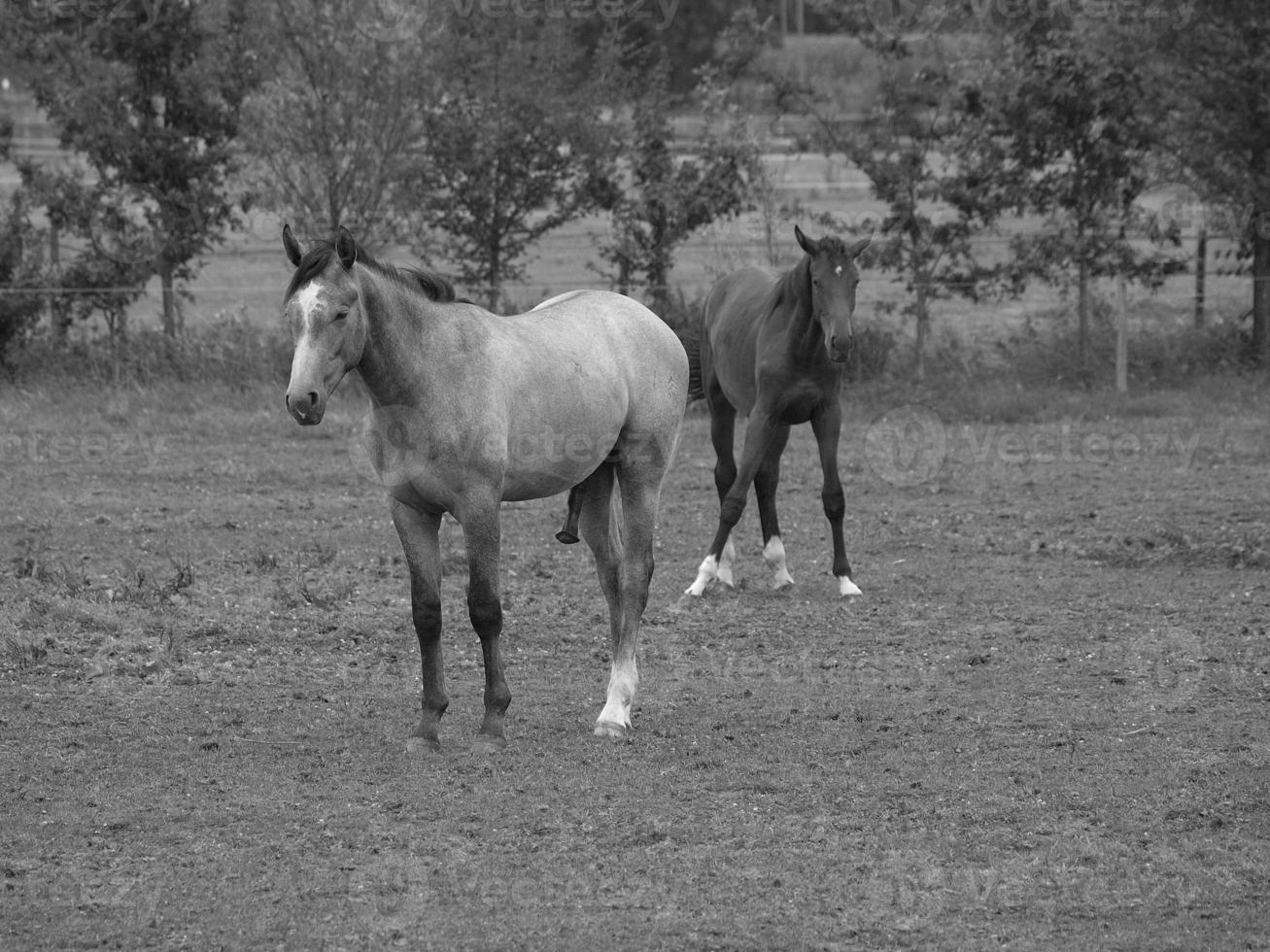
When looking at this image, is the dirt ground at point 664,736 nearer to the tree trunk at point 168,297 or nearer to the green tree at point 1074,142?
the tree trunk at point 168,297

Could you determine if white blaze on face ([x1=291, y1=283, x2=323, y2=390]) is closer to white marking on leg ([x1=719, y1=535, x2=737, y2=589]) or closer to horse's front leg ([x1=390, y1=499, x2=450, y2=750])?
horse's front leg ([x1=390, y1=499, x2=450, y2=750])

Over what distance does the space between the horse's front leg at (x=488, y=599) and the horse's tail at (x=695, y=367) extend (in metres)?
3.77

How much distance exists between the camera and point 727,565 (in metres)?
10.5

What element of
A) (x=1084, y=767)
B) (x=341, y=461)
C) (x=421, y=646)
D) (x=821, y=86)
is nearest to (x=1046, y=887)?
(x=1084, y=767)

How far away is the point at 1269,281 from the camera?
19.3 metres

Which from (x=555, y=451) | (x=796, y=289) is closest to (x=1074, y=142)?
(x=796, y=289)

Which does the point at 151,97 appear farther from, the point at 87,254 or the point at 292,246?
the point at 292,246

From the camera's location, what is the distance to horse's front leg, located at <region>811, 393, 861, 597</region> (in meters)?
10.2

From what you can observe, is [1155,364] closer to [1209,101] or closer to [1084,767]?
[1209,101]

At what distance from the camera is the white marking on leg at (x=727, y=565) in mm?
10414

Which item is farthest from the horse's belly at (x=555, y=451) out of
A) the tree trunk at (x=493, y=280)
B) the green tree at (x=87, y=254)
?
the green tree at (x=87, y=254)

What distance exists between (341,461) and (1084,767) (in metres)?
9.77

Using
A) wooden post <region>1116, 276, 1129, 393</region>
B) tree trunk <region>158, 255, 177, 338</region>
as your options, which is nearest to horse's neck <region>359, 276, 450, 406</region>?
tree trunk <region>158, 255, 177, 338</region>

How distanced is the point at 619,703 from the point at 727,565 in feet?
11.4
